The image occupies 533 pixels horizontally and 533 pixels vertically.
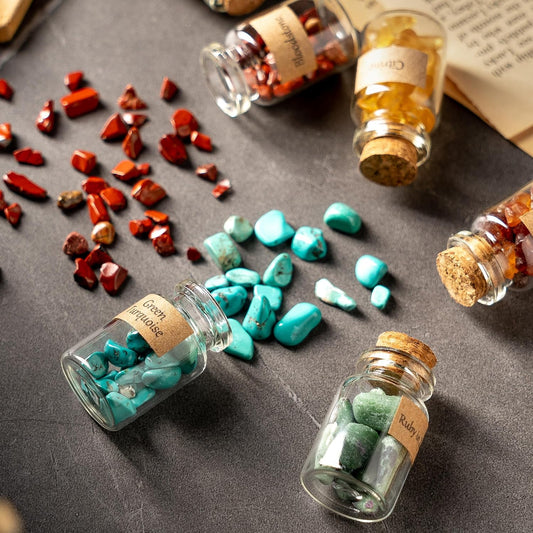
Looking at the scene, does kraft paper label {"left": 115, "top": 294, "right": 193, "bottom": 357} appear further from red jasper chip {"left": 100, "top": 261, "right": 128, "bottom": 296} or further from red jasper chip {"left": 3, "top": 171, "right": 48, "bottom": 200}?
red jasper chip {"left": 3, "top": 171, "right": 48, "bottom": 200}

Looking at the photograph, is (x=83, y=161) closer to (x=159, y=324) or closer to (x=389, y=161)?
(x=159, y=324)

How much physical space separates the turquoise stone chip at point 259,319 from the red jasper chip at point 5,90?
1.84 feet

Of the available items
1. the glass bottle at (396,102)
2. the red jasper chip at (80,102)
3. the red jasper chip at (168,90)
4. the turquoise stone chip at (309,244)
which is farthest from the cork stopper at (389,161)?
the red jasper chip at (80,102)

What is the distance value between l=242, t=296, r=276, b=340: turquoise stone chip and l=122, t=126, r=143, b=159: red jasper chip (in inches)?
13.0

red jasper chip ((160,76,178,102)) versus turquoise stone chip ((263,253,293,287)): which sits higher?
red jasper chip ((160,76,178,102))

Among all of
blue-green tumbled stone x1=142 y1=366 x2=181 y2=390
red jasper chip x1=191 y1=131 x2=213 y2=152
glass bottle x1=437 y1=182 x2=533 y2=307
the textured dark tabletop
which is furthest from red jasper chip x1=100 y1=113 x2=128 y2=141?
glass bottle x1=437 y1=182 x2=533 y2=307

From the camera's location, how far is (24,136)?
1.08 metres

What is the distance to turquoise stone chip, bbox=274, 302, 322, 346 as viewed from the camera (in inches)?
35.8

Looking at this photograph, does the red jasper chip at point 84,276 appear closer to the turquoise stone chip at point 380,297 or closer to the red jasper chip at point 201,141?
the red jasper chip at point 201,141

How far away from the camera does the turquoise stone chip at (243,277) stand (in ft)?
3.12

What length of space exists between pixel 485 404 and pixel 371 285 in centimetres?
22

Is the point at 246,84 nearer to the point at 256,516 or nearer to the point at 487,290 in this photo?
the point at 487,290

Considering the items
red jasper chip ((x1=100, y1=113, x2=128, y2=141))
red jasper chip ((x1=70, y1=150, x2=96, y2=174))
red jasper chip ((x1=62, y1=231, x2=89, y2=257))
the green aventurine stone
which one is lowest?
the green aventurine stone

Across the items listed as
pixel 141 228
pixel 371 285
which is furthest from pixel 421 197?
pixel 141 228
